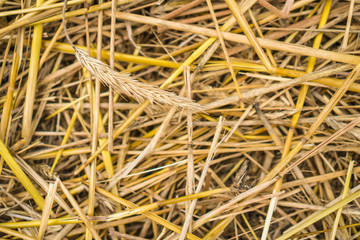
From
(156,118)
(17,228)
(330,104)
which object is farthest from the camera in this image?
(156,118)

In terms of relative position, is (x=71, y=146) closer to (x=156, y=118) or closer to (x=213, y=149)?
(x=156, y=118)

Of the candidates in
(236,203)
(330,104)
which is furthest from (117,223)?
(330,104)

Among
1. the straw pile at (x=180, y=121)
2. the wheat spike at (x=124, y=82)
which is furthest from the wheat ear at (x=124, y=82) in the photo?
the straw pile at (x=180, y=121)

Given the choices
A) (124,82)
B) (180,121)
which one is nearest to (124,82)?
(124,82)

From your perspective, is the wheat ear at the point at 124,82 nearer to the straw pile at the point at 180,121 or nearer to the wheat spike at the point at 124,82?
the wheat spike at the point at 124,82

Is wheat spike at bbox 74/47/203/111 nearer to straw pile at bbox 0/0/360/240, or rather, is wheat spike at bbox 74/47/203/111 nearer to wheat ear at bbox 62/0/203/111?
wheat ear at bbox 62/0/203/111

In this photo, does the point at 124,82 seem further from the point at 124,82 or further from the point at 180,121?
A: the point at 180,121

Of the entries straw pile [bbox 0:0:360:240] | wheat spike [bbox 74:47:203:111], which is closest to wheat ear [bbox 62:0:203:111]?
wheat spike [bbox 74:47:203:111]

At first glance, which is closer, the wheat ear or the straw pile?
the wheat ear
